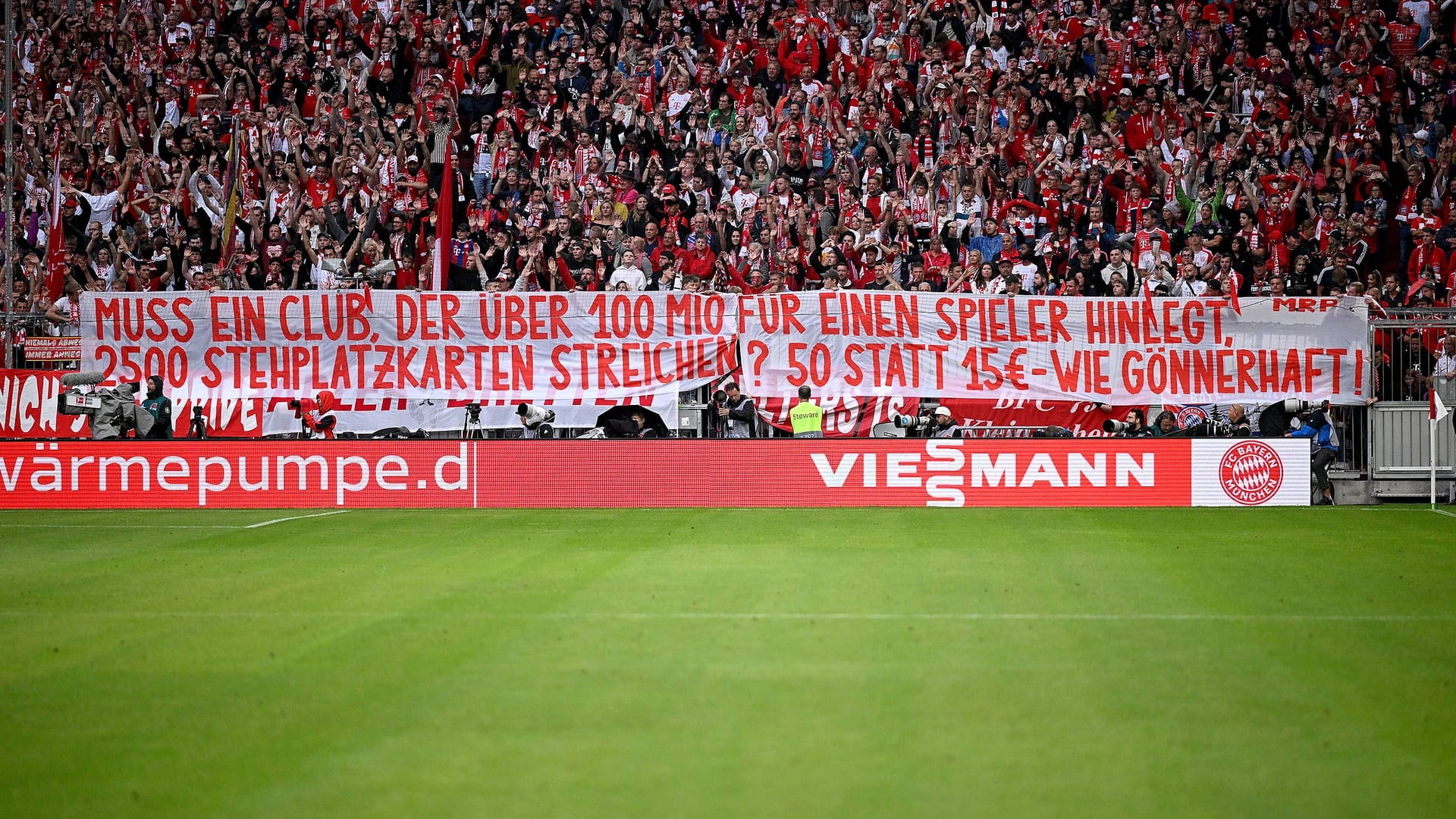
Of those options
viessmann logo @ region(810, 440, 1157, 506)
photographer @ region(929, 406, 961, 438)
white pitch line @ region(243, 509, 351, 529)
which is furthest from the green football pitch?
photographer @ region(929, 406, 961, 438)

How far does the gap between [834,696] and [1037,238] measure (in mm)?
16727

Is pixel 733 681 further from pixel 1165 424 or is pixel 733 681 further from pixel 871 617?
pixel 1165 424

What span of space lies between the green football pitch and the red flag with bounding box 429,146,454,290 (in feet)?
32.9

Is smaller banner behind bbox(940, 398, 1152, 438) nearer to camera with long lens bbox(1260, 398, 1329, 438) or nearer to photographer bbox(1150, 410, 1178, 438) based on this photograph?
photographer bbox(1150, 410, 1178, 438)

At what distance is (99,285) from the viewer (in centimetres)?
2289

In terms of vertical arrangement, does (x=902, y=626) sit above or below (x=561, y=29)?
below

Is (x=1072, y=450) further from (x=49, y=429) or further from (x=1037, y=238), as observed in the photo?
(x=49, y=429)

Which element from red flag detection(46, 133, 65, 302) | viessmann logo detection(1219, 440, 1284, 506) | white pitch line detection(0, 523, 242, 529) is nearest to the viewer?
white pitch line detection(0, 523, 242, 529)

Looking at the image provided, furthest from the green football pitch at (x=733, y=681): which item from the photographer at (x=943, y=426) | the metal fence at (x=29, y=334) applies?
the metal fence at (x=29, y=334)

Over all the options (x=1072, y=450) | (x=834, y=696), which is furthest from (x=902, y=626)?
(x=1072, y=450)

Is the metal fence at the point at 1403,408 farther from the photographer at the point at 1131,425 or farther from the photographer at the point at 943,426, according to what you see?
the photographer at the point at 943,426

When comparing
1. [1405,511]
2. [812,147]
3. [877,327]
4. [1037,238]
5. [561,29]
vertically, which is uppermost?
[561,29]

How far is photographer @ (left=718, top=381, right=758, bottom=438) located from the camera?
65.4ft

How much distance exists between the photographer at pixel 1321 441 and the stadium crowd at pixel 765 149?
2.03 meters
